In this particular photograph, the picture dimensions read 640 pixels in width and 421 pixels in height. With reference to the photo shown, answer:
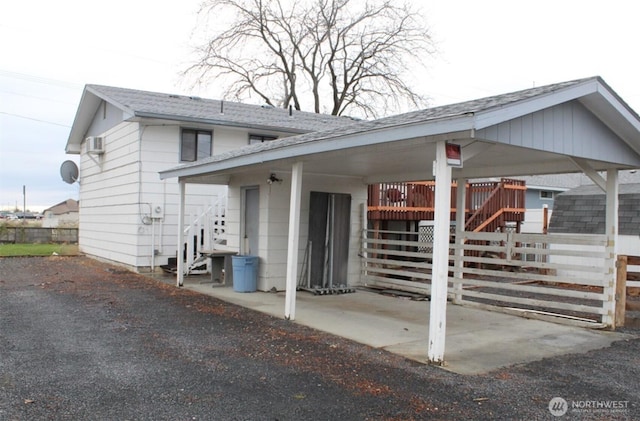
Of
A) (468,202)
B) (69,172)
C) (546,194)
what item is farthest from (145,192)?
(546,194)

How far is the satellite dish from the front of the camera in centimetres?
1805

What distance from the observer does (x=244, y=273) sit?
10.3 metres

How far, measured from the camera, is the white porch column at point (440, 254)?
5.38m

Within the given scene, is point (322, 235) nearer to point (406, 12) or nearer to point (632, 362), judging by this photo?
point (632, 362)

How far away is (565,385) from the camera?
487 centimetres

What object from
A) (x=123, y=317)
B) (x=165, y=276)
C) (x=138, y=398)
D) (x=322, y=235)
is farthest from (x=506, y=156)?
(x=165, y=276)

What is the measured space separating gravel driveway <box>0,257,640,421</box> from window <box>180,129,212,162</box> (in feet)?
22.9

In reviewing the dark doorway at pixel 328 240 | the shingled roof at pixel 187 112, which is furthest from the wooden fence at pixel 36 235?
the dark doorway at pixel 328 240

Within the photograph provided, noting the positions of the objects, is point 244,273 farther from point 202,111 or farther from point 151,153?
point 202,111

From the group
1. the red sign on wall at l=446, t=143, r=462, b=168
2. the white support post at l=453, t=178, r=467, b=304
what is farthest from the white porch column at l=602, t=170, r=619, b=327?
the red sign on wall at l=446, t=143, r=462, b=168

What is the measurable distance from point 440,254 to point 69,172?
16.3 metres

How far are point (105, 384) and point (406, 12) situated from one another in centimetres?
2641

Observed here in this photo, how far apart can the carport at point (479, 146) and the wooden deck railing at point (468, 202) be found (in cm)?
480

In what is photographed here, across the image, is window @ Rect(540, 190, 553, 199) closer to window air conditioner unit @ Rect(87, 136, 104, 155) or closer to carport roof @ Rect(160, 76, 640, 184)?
carport roof @ Rect(160, 76, 640, 184)
